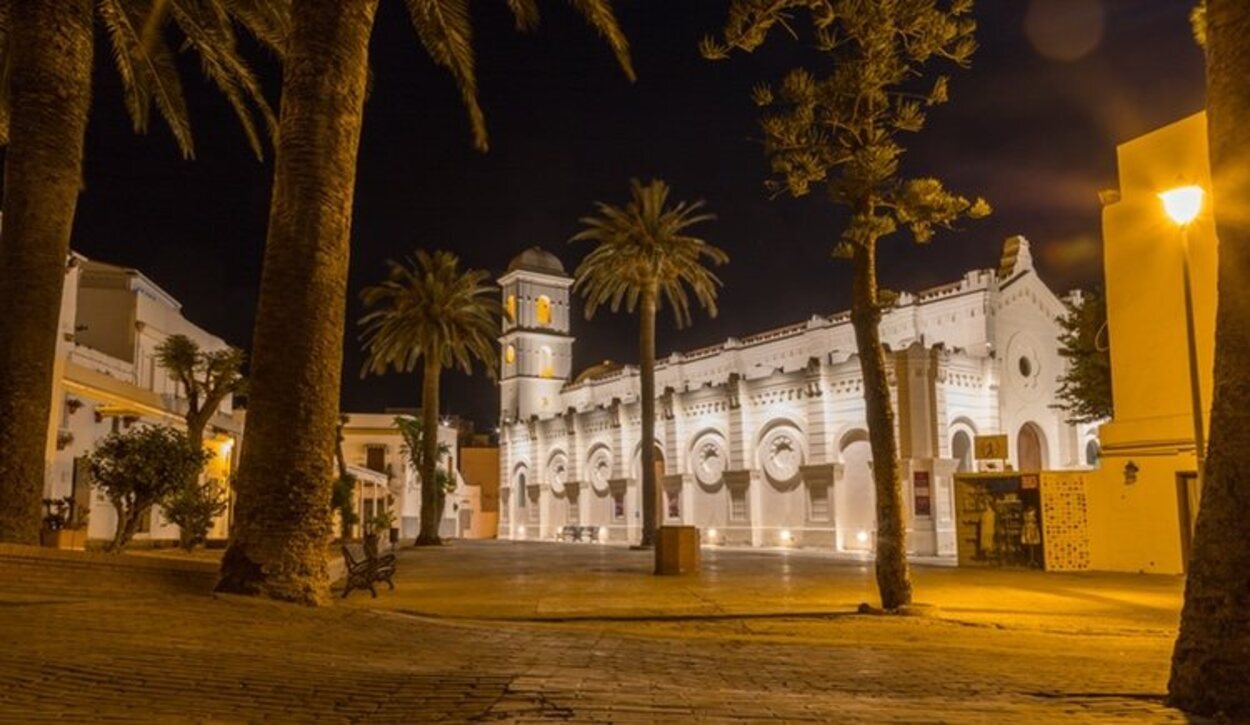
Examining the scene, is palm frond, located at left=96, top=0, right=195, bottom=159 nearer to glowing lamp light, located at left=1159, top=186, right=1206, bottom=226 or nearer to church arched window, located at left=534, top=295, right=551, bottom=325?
glowing lamp light, located at left=1159, top=186, right=1206, bottom=226

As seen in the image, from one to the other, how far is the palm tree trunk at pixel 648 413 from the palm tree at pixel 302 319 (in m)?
24.8

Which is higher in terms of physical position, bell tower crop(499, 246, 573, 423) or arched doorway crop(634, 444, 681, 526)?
bell tower crop(499, 246, 573, 423)

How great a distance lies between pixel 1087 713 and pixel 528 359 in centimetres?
6911

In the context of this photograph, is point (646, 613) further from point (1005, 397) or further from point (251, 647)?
point (1005, 397)

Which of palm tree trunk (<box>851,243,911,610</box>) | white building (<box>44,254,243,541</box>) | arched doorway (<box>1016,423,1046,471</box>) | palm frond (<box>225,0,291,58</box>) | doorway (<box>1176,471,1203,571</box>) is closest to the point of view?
palm tree trunk (<box>851,243,911,610</box>)

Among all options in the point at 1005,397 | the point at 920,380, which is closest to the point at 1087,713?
the point at 920,380

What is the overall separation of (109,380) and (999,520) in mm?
23892

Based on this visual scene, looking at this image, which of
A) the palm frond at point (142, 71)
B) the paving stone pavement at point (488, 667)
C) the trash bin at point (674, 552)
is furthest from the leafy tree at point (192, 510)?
the paving stone pavement at point (488, 667)

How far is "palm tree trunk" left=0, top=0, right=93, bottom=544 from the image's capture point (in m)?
11.4

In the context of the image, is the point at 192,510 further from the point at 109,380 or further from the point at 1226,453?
the point at 1226,453

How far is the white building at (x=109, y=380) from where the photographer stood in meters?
24.9

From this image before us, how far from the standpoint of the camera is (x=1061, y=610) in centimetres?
1523

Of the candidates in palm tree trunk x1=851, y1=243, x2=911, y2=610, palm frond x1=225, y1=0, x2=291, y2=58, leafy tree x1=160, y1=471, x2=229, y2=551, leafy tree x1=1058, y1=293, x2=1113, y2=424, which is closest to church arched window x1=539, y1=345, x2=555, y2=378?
leafy tree x1=1058, y1=293, x2=1113, y2=424

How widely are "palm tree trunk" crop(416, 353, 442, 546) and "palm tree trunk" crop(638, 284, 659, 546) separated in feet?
31.7
